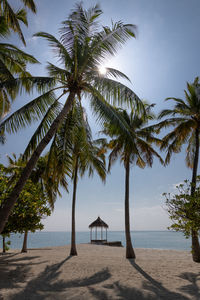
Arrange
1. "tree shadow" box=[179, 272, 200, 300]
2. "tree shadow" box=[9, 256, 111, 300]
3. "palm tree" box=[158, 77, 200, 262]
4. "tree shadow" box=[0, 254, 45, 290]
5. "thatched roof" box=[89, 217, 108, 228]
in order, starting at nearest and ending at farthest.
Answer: "tree shadow" box=[9, 256, 111, 300], "tree shadow" box=[179, 272, 200, 300], "tree shadow" box=[0, 254, 45, 290], "palm tree" box=[158, 77, 200, 262], "thatched roof" box=[89, 217, 108, 228]

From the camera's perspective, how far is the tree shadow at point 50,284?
5.47 meters

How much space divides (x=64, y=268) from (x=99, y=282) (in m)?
2.89

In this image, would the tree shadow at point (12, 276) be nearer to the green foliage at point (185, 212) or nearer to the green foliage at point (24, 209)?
the green foliage at point (24, 209)

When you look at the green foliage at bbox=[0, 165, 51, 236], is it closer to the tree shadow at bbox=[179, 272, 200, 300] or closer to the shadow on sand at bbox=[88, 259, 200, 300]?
the shadow on sand at bbox=[88, 259, 200, 300]

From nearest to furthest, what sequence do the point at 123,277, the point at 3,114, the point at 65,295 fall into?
the point at 65,295, the point at 123,277, the point at 3,114

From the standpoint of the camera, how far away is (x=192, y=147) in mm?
14031

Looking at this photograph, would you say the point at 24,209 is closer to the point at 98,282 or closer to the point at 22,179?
the point at 22,179

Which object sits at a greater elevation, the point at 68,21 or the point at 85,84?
the point at 68,21

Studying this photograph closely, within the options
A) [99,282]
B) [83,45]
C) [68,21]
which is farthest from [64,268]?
[68,21]

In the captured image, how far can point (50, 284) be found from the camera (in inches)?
261

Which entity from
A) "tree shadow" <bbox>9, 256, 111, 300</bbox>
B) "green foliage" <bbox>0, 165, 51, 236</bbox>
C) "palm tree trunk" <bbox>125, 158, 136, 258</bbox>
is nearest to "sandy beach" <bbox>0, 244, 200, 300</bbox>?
"tree shadow" <bbox>9, 256, 111, 300</bbox>

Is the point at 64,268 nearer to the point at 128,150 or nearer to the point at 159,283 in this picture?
the point at 159,283

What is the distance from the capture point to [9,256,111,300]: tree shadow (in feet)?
18.0

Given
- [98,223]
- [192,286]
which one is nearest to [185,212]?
[192,286]
